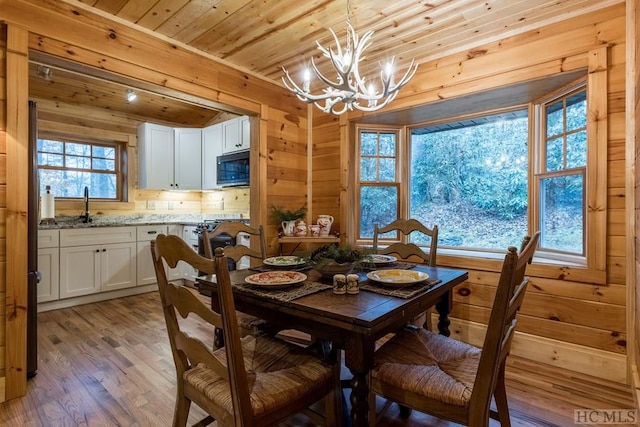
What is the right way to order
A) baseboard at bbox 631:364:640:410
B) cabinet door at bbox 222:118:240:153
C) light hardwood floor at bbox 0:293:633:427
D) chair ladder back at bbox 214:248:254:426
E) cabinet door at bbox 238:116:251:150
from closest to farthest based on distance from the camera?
chair ladder back at bbox 214:248:254:426 < baseboard at bbox 631:364:640:410 < light hardwood floor at bbox 0:293:633:427 < cabinet door at bbox 238:116:251:150 < cabinet door at bbox 222:118:240:153

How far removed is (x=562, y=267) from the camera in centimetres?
228

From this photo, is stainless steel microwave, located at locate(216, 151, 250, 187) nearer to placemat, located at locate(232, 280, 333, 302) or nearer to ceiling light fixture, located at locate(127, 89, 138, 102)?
ceiling light fixture, located at locate(127, 89, 138, 102)

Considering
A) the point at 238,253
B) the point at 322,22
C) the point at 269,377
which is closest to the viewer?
the point at 269,377

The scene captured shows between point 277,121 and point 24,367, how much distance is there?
2679 millimetres

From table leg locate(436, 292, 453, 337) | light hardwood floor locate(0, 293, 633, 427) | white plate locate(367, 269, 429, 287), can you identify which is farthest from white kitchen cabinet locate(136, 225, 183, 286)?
table leg locate(436, 292, 453, 337)

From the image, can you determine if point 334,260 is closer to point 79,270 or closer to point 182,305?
point 182,305

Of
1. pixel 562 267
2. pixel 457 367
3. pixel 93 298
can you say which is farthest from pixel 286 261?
pixel 93 298

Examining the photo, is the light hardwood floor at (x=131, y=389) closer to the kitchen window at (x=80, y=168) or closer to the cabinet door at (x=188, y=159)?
the kitchen window at (x=80, y=168)

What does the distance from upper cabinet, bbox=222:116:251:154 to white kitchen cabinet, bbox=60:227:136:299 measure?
5.10ft

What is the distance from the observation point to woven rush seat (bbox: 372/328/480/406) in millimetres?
1188

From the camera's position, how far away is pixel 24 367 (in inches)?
75.9

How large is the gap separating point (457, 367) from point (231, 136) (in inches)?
151

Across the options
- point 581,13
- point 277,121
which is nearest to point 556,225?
point 581,13

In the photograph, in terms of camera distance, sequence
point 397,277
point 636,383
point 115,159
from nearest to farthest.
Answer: point 397,277, point 636,383, point 115,159
